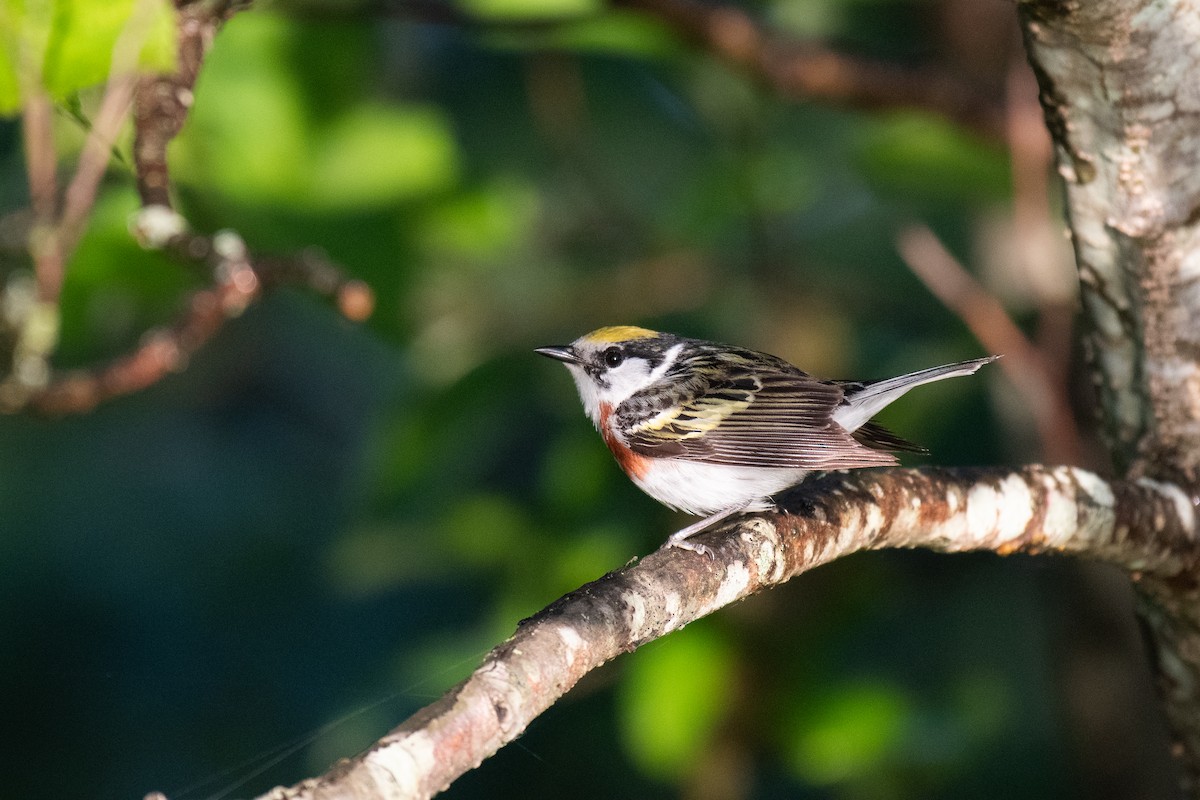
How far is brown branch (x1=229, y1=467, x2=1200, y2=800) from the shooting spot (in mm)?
1475

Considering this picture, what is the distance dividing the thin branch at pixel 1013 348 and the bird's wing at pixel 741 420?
0.71 metres

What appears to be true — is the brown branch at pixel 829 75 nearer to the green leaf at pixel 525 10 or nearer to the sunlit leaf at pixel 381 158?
the green leaf at pixel 525 10

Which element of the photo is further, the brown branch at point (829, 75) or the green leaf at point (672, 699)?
the brown branch at point (829, 75)

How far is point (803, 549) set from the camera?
2176mm

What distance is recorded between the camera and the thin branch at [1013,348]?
3428mm

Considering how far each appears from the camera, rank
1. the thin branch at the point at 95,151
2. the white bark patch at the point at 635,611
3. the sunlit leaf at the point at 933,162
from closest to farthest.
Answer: the white bark patch at the point at 635,611 < the thin branch at the point at 95,151 < the sunlit leaf at the point at 933,162

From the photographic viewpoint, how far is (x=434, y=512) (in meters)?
3.91

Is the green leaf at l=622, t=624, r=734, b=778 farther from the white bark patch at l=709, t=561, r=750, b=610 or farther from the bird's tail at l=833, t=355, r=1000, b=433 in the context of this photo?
the white bark patch at l=709, t=561, r=750, b=610

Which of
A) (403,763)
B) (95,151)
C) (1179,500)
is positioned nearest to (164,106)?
(95,151)

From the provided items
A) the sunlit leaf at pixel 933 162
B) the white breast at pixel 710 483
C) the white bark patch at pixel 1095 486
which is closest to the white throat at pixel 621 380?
the white breast at pixel 710 483

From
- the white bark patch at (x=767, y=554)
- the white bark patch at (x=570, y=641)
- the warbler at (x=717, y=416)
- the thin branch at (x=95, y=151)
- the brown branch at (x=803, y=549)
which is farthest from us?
the warbler at (x=717, y=416)

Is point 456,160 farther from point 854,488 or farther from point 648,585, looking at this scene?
point 648,585

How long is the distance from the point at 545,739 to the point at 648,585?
128 inches

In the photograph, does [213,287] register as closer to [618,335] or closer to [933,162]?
[618,335]
